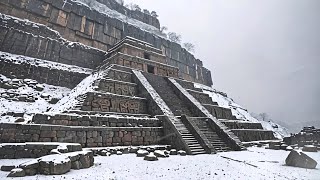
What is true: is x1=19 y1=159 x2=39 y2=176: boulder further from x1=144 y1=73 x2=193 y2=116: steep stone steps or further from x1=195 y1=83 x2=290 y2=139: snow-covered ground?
x1=195 y1=83 x2=290 y2=139: snow-covered ground

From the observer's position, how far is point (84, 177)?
4.84 m

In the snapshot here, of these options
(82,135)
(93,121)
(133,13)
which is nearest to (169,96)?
(93,121)

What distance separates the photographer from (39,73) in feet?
60.5

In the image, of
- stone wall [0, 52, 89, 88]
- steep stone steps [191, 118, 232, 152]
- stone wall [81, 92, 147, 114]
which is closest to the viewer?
steep stone steps [191, 118, 232, 152]

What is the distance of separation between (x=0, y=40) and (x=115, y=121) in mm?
17824

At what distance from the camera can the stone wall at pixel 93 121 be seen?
8562 millimetres

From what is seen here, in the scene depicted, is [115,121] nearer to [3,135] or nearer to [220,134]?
[3,135]

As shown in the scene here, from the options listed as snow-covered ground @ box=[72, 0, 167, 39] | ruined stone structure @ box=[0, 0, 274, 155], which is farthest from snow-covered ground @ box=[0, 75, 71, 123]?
snow-covered ground @ box=[72, 0, 167, 39]

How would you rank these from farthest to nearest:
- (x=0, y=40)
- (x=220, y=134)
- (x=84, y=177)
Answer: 1. (x=0, y=40)
2. (x=220, y=134)
3. (x=84, y=177)

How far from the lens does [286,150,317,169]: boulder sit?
6.19 metres

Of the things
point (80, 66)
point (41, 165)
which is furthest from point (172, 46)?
point (41, 165)

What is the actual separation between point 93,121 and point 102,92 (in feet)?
9.62

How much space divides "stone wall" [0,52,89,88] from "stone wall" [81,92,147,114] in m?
10.1

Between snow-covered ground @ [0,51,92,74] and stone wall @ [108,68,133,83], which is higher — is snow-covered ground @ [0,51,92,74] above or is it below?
above
